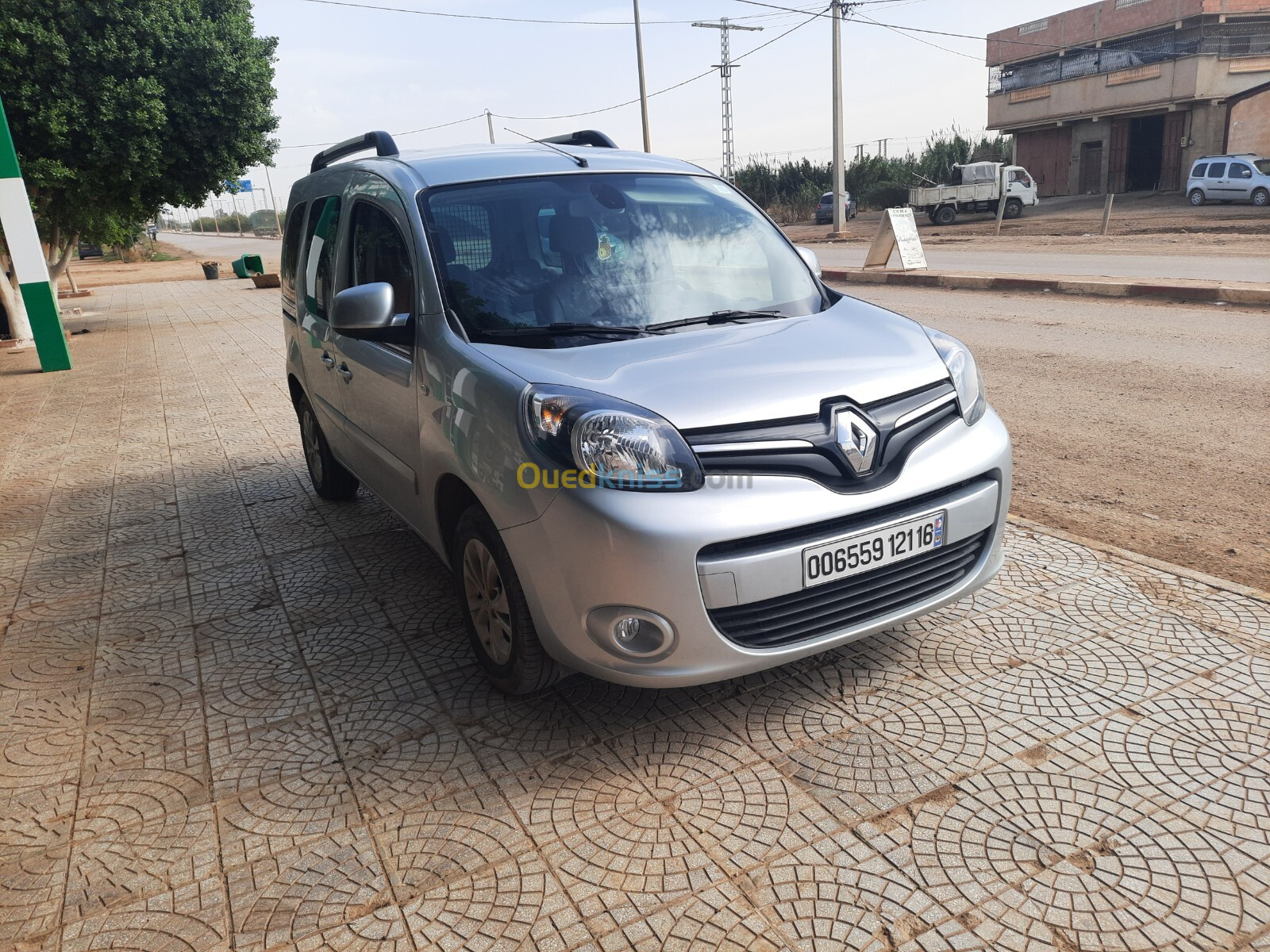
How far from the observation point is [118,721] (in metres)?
3.25

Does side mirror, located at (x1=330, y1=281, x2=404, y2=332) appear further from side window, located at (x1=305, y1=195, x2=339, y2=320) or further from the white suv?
the white suv

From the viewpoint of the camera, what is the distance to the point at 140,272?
45.8 meters

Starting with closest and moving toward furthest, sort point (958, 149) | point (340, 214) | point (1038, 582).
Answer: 1. point (1038, 582)
2. point (340, 214)
3. point (958, 149)

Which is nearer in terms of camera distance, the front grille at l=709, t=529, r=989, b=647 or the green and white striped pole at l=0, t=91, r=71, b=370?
the front grille at l=709, t=529, r=989, b=647

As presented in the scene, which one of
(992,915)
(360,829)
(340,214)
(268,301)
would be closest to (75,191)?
(268,301)

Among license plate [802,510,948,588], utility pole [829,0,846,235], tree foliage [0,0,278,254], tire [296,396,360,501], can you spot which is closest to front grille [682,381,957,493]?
license plate [802,510,948,588]

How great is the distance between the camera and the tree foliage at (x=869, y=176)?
44500 millimetres

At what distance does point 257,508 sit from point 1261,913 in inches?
→ 199

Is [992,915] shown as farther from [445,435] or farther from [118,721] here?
[118,721]

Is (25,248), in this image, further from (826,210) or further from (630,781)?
(826,210)

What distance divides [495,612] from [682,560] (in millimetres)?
850

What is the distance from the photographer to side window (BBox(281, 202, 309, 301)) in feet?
16.8

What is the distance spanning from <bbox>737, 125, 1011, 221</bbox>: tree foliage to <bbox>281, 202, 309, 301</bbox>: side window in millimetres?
41170

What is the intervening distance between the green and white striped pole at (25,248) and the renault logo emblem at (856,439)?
38.0 feet
